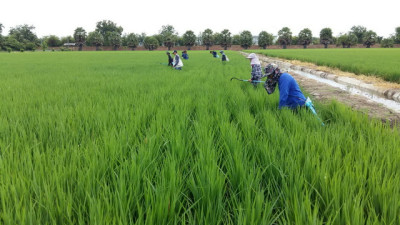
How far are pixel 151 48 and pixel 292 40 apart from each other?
4400 cm

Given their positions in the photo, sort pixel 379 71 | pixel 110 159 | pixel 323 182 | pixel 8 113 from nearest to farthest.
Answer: pixel 323 182 < pixel 110 159 < pixel 8 113 < pixel 379 71

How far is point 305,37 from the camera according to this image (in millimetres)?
64875

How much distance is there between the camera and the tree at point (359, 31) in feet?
211

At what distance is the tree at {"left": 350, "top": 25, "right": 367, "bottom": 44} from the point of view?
64.2 meters

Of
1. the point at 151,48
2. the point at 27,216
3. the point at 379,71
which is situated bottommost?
the point at 27,216

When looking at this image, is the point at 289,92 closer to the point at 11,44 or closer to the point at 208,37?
the point at 11,44

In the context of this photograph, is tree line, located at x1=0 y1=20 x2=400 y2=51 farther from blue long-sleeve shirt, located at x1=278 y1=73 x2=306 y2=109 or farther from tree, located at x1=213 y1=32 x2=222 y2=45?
blue long-sleeve shirt, located at x1=278 y1=73 x2=306 y2=109

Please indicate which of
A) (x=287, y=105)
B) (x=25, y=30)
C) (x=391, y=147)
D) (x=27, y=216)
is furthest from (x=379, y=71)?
(x=25, y=30)

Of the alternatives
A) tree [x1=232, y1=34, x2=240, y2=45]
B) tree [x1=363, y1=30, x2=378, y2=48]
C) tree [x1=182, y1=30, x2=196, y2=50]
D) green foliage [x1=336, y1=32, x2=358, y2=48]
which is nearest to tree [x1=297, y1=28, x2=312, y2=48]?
green foliage [x1=336, y1=32, x2=358, y2=48]

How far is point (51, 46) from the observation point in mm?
66375

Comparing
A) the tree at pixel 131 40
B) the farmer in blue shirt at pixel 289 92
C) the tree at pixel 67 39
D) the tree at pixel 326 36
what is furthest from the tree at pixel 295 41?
the farmer in blue shirt at pixel 289 92

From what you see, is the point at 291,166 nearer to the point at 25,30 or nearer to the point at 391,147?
the point at 391,147

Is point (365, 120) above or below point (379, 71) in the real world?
below

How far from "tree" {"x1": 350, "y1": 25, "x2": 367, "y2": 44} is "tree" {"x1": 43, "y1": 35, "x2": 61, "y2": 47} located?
90726 millimetres
